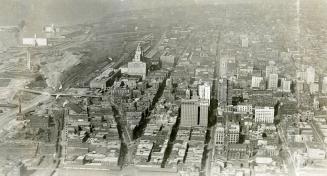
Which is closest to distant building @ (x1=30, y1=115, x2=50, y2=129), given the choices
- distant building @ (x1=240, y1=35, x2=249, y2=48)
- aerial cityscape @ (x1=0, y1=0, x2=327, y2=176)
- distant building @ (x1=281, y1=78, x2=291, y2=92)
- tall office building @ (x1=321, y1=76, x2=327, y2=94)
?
aerial cityscape @ (x1=0, y1=0, x2=327, y2=176)

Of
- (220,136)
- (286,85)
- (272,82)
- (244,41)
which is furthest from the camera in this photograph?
(244,41)

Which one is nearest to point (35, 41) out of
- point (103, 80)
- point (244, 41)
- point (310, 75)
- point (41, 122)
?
point (103, 80)

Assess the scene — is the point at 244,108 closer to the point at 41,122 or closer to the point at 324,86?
the point at 324,86

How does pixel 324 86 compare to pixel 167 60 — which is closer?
pixel 324 86

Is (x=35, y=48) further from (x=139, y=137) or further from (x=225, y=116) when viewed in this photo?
(x=225, y=116)

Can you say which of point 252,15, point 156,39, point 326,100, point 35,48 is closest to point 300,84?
point 326,100

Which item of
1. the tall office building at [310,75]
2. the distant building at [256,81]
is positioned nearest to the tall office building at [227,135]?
the distant building at [256,81]
